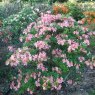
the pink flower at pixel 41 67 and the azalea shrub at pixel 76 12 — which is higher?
the pink flower at pixel 41 67

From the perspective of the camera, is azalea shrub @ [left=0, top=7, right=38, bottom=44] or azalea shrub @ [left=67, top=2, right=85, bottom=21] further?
azalea shrub @ [left=67, top=2, right=85, bottom=21]

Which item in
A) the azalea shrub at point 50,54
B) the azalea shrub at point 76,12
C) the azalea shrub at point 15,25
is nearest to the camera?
the azalea shrub at point 50,54

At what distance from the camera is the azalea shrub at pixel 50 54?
582 centimetres

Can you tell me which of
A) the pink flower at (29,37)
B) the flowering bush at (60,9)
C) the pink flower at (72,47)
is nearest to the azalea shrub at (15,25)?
the flowering bush at (60,9)

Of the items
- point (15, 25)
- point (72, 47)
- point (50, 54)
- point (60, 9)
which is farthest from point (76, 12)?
point (72, 47)

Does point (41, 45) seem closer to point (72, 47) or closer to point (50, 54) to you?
point (50, 54)

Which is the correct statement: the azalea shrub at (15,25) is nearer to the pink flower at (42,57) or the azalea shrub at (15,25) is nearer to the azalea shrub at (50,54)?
the azalea shrub at (50,54)

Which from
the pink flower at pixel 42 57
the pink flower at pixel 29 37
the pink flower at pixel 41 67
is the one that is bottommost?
the pink flower at pixel 41 67

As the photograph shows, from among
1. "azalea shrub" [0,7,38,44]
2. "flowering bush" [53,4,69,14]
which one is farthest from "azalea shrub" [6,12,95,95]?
"flowering bush" [53,4,69,14]

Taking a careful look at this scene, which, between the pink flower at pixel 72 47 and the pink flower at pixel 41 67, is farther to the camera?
the pink flower at pixel 41 67

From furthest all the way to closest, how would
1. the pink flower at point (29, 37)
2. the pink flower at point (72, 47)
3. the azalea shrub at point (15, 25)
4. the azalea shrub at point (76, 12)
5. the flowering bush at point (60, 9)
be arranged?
the azalea shrub at point (76, 12) < the flowering bush at point (60, 9) < the azalea shrub at point (15, 25) < the pink flower at point (29, 37) < the pink flower at point (72, 47)

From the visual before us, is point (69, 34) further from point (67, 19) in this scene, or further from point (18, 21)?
point (18, 21)

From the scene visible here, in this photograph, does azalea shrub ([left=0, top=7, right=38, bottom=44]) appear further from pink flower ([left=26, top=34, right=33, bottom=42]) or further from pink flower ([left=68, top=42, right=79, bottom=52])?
pink flower ([left=68, top=42, right=79, bottom=52])

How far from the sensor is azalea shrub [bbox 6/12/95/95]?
19.1 ft
